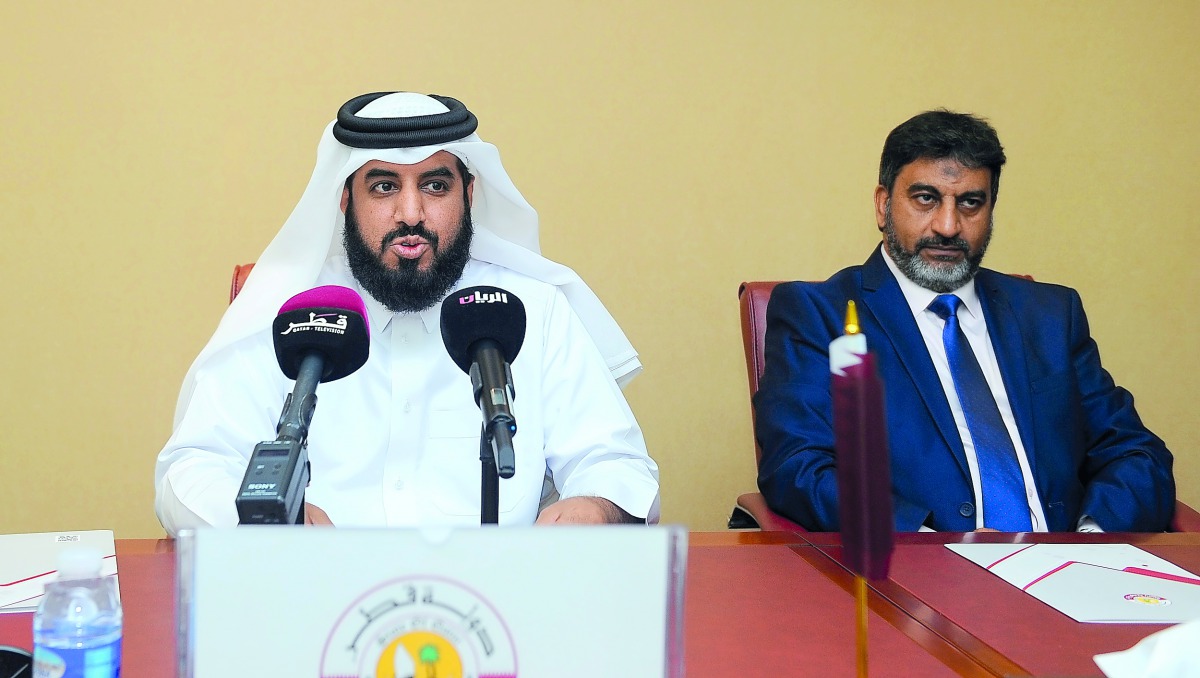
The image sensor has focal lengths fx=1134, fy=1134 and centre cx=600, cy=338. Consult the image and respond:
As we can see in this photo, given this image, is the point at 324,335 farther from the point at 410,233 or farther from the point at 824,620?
the point at 410,233

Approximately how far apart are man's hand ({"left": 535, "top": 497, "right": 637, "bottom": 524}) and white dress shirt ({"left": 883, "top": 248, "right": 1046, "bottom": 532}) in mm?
937

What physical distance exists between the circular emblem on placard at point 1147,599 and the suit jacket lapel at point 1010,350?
111 cm

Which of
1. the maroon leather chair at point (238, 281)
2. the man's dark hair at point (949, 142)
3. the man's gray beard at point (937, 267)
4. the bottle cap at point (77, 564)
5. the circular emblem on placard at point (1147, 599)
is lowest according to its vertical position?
the circular emblem on placard at point (1147, 599)

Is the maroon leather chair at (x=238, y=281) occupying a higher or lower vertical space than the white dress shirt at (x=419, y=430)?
higher

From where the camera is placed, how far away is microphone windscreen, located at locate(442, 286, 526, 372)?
1.35 m

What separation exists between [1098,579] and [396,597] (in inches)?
46.3

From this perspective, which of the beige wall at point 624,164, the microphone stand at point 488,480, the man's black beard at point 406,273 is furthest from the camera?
the beige wall at point 624,164

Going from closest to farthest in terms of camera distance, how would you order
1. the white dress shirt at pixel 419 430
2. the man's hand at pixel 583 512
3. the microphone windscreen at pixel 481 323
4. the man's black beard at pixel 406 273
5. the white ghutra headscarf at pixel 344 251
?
the microphone windscreen at pixel 481 323
the man's hand at pixel 583 512
the white dress shirt at pixel 419 430
the white ghutra headscarf at pixel 344 251
the man's black beard at pixel 406 273

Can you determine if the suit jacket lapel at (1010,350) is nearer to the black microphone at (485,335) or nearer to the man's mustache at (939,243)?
the man's mustache at (939,243)

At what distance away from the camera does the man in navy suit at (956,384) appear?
2510 mm

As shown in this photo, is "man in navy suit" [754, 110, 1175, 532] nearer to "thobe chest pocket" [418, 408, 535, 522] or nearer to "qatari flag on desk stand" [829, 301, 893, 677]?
"thobe chest pocket" [418, 408, 535, 522]

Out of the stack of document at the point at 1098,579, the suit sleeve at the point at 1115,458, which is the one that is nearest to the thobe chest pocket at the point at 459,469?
the stack of document at the point at 1098,579

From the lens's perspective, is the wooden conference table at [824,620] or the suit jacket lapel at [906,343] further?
→ the suit jacket lapel at [906,343]

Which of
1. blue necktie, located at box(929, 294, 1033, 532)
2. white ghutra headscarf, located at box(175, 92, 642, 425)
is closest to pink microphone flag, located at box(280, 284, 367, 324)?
white ghutra headscarf, located at box(175, 92, 642, 425)
